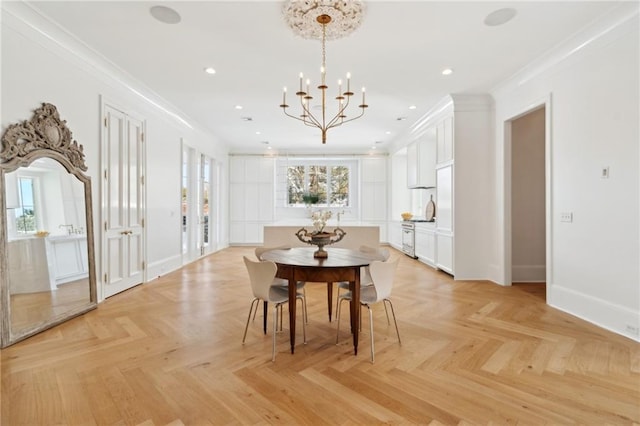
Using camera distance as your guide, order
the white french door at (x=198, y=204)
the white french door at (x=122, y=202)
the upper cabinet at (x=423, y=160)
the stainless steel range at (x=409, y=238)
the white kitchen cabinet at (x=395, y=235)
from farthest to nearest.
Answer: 1. the white kitchen cabinet at (x=395, y=235)
2. the stainless steel range at (x=409, y=238)
3. the white french door at (x=198, y=204)
4. the upper cabinet at (x=423, y=160)
5. the white french door at (x=122, y=202)

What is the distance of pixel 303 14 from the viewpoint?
9.61 ft

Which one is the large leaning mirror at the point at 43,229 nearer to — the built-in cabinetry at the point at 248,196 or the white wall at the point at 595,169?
the white wall at the point at 595,169

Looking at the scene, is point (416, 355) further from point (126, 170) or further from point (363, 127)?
point (363, 127)

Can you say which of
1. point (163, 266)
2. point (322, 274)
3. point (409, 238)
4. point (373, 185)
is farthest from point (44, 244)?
point (373, 185)

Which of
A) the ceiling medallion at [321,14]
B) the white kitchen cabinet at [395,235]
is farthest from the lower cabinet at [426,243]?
the ceiling medallion at [321,14]

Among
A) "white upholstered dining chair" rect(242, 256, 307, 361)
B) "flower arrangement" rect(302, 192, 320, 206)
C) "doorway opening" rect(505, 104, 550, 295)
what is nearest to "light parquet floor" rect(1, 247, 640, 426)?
"white upholstered dining chair" rect(242, 256, 307, 361)

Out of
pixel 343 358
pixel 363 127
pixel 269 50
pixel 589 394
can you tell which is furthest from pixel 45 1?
pixel 363 127

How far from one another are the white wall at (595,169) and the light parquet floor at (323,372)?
374 millimetres

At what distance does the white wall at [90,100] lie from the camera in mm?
2998

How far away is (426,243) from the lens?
6.69 meters

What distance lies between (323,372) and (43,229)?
299 cm

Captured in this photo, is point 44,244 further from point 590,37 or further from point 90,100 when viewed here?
point 590,37

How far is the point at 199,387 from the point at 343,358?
105 centimetres

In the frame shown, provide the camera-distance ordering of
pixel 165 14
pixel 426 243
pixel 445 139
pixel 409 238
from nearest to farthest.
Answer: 1. pixel 165 14
2. pixel 445 139
3. pixel 426 243
4. pixel 409 238
